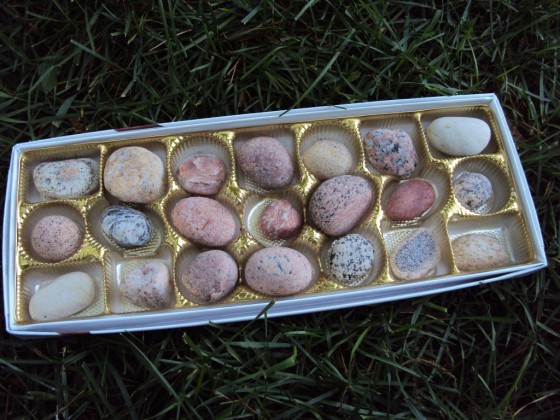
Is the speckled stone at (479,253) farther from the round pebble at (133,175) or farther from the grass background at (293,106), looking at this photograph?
the round pebble at (133,175)

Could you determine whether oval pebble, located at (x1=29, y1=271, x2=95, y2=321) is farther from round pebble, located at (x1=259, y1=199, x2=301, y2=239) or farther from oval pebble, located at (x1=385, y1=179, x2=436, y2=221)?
oval pebble, located at (x1=385, y1=179, x2=436, y2=221)

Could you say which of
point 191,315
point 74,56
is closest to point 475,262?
point 191,315

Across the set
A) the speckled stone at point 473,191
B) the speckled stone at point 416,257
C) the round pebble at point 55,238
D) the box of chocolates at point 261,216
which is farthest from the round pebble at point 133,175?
the speckled stone at point 473,191

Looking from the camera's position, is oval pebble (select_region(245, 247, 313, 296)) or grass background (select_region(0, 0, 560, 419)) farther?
grass background (select_region(0, 0, 560, 419))

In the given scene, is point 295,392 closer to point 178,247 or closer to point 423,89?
point 178,247

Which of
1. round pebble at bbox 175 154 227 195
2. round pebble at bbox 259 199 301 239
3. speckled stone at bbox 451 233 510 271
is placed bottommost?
speckled stone at bbox 451 233 510 271

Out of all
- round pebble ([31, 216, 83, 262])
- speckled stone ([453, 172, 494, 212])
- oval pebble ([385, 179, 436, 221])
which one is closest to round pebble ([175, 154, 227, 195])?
round pebble ([31, 216, 83, 262])
